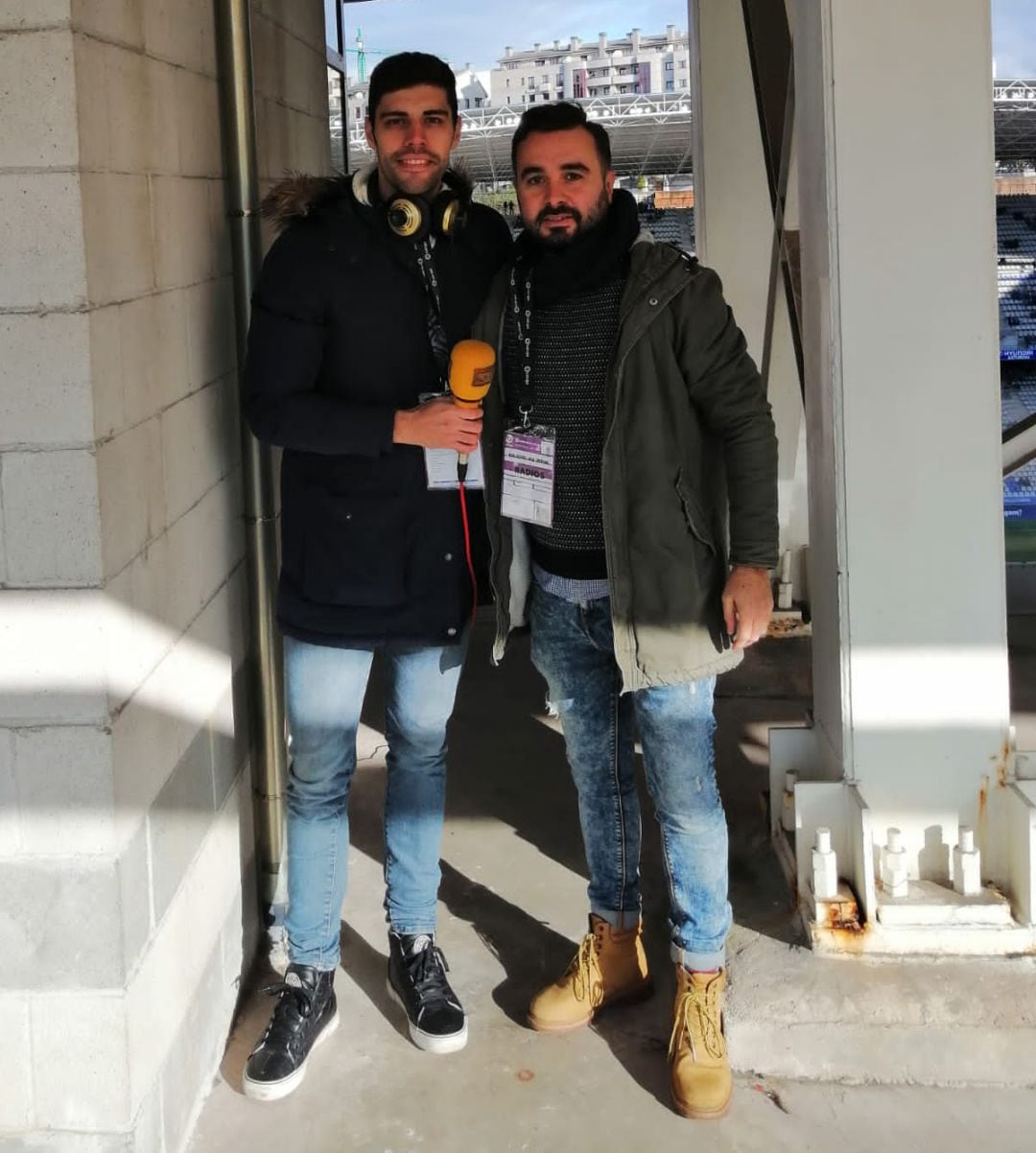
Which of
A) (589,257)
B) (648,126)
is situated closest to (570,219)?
(589,257)

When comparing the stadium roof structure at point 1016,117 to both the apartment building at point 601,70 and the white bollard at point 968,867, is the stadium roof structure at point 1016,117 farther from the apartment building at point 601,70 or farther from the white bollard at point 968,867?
the apartment building at point 601,70

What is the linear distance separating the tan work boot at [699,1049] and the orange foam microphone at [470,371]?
1.16m

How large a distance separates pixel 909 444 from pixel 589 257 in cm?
86

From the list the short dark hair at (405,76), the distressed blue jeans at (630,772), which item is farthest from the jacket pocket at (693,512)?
the short dark hair at (405,76)

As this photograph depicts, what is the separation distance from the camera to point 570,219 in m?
2.50

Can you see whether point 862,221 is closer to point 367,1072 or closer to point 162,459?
point 162,459

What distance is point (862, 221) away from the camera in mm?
2879

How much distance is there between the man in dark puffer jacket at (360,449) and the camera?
253 cm

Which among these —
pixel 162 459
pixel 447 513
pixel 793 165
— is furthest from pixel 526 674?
pixel 162 459

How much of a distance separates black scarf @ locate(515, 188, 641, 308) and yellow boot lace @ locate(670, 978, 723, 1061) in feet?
4.34

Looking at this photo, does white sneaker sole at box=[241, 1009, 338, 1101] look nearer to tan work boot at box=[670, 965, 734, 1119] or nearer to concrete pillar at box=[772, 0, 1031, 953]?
tan work boot at box=[670, 965, 734, 1119]

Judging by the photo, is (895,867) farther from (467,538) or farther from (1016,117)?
(1016,117)

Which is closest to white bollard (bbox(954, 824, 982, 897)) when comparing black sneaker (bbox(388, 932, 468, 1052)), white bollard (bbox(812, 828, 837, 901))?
white bollard (bbox(812, 828, 837, 901))

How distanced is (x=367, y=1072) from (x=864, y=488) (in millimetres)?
1538
